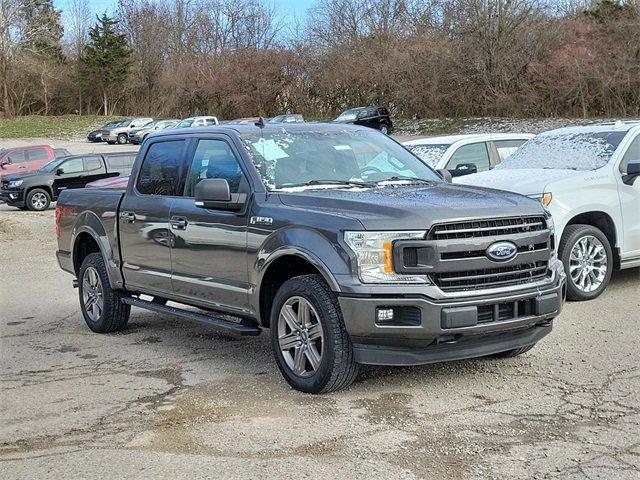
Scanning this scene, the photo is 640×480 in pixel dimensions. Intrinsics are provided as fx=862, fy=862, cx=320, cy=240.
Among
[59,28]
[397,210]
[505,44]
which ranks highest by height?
[59,28]

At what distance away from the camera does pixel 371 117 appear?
44.7 m

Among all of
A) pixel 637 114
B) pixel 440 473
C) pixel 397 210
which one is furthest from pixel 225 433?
pixel 637 114

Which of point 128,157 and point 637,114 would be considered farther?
point 637,114

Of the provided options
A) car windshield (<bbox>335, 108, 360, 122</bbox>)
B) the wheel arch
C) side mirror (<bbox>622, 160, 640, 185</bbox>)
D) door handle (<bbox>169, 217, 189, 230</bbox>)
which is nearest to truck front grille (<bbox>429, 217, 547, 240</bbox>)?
door handle (<bbox>169, 217, 189, 230</bbox>)

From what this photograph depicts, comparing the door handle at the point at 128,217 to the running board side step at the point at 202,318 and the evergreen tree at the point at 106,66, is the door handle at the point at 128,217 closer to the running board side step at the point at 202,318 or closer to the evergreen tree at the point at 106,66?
the running board side step at the point at 202,318

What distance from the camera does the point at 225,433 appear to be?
510 cm

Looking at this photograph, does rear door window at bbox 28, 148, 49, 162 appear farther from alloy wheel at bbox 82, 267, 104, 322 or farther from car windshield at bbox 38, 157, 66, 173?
alloy wheel at bbox 82, 267, 104, 322

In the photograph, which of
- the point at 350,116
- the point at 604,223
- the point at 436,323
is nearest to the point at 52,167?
the point at 604,223

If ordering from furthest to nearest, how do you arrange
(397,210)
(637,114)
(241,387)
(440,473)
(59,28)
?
(59,28) → (637,114) → (241,387) → (397,210) → (440,473)

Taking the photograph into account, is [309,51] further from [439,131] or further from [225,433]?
[225,433]

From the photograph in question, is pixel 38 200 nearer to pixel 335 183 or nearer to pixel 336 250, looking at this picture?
pixel 335 183

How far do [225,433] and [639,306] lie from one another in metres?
5.03

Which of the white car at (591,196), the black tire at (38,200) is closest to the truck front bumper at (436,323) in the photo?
the white car at (591,196)

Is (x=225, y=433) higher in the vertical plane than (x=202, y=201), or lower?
lower
